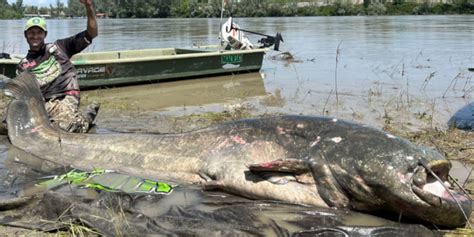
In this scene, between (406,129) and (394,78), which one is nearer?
(406,129)

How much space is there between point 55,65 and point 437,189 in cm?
475

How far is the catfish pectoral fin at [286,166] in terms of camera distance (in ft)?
13.0

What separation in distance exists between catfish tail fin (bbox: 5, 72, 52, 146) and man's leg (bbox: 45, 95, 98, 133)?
59 centimetres

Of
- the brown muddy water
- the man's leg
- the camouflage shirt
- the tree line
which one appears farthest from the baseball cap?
the tree line

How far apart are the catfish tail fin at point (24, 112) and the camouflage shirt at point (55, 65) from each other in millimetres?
612

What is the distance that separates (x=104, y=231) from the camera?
11.5ft

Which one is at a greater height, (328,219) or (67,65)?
(67,65)

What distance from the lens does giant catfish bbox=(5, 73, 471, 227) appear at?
3602 millimetres

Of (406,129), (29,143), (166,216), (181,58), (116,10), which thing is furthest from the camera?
(116,10)

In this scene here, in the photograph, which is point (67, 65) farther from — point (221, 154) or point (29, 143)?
point (221, 154)

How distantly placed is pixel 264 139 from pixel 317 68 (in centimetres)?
1137

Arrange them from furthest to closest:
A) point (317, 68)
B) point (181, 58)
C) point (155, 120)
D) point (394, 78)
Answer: point (317, 68) → point (394, 78) → point (181, 58) → point (155, 120)

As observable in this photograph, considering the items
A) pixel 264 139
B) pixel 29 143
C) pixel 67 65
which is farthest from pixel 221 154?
pixel 67 65

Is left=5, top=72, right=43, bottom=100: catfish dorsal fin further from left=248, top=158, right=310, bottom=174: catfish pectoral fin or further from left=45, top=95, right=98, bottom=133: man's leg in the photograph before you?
left=248, top=158, right=310, bottom=174: catfish pectoral fin
